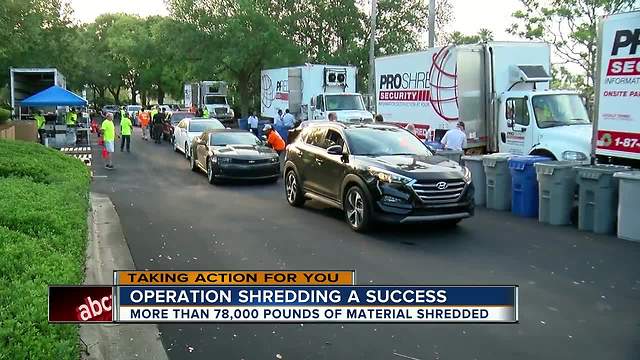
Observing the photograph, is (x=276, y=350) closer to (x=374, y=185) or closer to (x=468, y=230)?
(x=374, y=185)

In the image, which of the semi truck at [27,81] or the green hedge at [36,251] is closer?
the green hedge at [36,251]

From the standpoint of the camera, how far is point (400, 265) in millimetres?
7914

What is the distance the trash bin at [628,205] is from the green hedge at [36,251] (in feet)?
24.5

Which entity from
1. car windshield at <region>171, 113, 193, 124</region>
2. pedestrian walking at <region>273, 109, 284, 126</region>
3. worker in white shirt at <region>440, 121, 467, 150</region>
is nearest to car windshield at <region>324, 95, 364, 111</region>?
pedestrian walking at <region>273, 109, 284, 126</region>

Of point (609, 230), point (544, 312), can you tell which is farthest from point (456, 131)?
point (544, 312)

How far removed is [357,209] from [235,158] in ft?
21.5

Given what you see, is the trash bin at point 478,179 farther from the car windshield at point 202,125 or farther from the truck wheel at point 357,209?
the car windshield at point 202,125

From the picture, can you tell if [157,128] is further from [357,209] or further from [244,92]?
[357,209]

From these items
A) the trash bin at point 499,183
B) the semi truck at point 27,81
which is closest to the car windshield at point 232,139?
the trash bin at point 499,183

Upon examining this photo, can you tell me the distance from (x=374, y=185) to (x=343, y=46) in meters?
32.0

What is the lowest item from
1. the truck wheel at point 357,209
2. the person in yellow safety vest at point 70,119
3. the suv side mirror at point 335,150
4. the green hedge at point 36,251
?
the truck wheel at point 357,209

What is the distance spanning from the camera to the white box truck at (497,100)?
1393 cm

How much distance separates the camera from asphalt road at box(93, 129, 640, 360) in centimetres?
531

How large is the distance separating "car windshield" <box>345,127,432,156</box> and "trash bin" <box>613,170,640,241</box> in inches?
120
